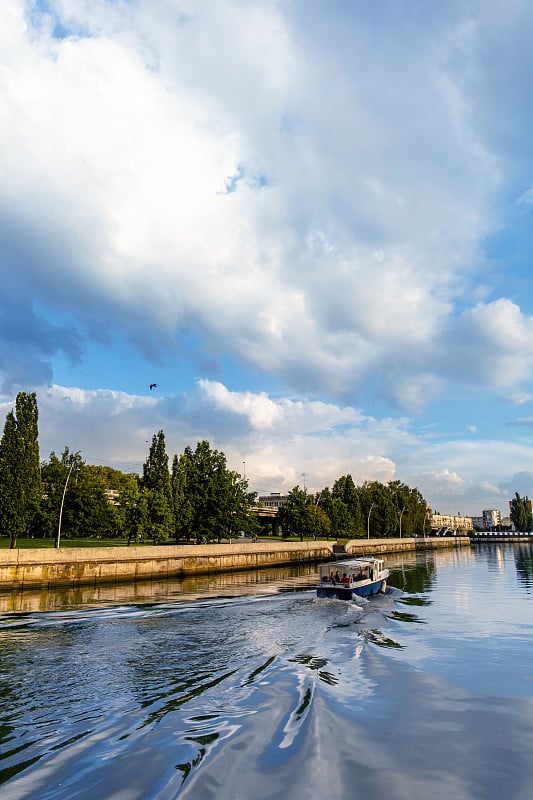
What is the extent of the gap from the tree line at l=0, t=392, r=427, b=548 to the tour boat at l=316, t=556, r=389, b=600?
86.0ft

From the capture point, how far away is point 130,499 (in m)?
66.9

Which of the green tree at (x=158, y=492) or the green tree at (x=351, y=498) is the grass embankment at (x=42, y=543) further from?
the green tree at (x=351, y=498)

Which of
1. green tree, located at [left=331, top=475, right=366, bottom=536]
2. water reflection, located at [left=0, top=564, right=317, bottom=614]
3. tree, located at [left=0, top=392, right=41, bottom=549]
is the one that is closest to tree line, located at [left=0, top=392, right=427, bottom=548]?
tree, located at [left=0, top=392, right=41, bottom=549]

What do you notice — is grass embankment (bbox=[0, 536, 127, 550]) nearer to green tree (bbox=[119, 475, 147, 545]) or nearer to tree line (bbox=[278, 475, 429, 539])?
green tree (bbox=[119, 475, 147, 545])

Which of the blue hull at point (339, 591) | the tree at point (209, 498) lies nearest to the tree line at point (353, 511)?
the tree at point (209, 498)

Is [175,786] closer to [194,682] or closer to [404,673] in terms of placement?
[194,682]

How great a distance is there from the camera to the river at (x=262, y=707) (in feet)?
32.2

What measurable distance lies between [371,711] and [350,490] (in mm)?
135436

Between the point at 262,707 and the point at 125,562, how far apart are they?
141 ft

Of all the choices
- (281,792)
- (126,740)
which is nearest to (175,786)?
(281,792)

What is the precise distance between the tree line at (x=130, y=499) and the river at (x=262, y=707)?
1105 inches

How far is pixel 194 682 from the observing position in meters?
16.4

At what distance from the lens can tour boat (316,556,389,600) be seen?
3850cm

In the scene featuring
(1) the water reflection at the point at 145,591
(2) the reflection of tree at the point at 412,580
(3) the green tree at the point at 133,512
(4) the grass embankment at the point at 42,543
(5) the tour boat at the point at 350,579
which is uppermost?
(3) the green tree at the point at 133,512
